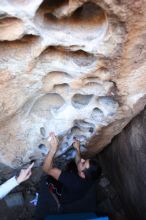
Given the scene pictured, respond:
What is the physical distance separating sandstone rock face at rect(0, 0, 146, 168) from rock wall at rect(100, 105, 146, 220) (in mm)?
60

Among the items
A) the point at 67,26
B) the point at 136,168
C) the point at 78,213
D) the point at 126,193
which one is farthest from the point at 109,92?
the point at 126,193

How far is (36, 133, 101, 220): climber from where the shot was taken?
1775mm

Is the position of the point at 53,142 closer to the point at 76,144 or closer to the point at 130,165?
the point at 76,144

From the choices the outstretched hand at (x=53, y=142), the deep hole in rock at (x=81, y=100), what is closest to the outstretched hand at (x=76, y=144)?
the outstretched hand at (x=53, y=142)

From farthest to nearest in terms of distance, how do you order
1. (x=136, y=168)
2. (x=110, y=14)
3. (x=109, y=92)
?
(x=136, y=168)
(x=109, y=92)
(x=110, y=14)

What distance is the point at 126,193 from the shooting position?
213 centimetres

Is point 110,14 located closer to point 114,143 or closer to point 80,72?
point 80,72

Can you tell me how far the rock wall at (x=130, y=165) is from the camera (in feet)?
5.86

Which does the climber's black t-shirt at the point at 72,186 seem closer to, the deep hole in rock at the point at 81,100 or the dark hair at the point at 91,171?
the dark hair at the point at 91,171

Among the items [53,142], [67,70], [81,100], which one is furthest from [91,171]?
[67,70]

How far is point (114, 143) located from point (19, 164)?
51 cm

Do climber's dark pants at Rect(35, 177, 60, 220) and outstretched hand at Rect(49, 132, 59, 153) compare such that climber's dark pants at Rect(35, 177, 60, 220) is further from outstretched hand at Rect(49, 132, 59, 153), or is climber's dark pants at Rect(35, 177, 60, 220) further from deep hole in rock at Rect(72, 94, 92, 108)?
deep hole in rock at Rect(72, 94, 92, 108)

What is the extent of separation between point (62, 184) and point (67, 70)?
641 mm

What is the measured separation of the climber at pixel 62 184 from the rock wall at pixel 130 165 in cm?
20
